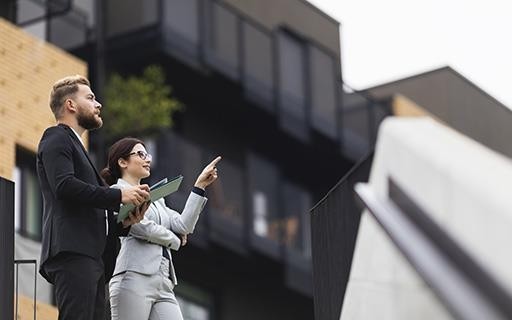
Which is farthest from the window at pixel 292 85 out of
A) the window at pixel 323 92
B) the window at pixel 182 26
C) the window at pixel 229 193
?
the window at pixel 182 26

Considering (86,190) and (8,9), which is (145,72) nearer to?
(8,9)

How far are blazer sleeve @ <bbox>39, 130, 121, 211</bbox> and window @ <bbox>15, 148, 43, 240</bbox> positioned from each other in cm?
1259

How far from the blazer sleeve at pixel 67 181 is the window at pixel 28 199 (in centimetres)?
1259

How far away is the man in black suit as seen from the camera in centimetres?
814

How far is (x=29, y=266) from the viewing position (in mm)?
12922

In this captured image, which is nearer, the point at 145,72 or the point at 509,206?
the point at 509,206

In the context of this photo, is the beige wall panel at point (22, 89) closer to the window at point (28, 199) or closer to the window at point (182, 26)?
the window at point (28, 199)

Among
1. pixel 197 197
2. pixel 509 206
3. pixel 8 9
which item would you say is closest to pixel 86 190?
pixel 197 197

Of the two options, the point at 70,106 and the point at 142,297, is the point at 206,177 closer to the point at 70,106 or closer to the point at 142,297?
the point at 142,297

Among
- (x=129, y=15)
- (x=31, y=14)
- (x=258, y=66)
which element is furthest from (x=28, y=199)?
(x=258, y=66)

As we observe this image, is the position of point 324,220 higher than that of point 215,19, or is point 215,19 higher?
point 324,220

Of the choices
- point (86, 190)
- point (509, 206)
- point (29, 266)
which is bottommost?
point (29, 266)

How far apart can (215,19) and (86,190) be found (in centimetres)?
2266

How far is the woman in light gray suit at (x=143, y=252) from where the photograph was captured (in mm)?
8867
